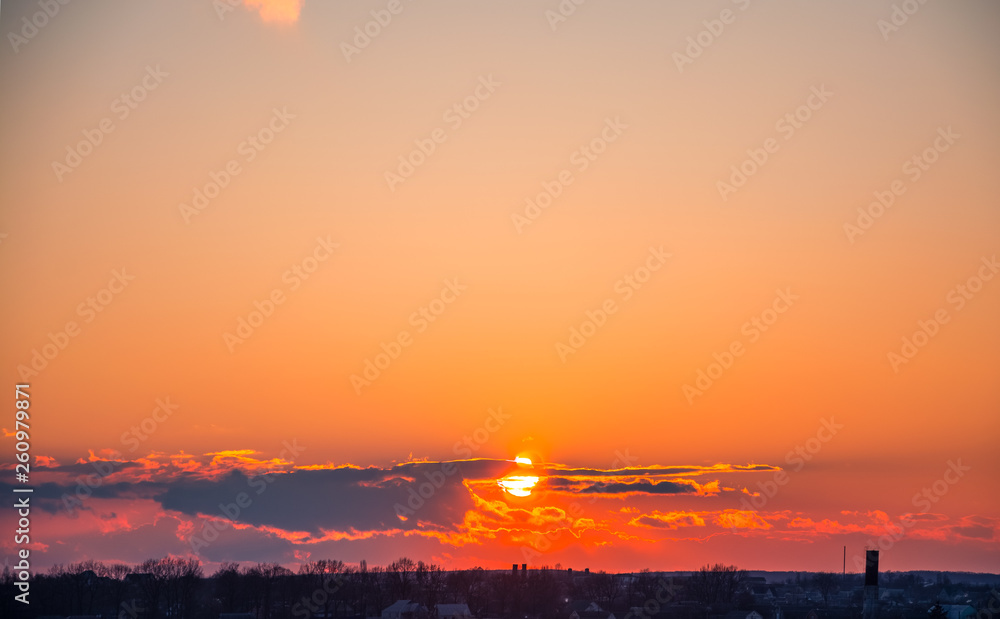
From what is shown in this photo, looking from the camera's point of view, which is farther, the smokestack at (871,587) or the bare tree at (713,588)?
the bare tree at (713,588)

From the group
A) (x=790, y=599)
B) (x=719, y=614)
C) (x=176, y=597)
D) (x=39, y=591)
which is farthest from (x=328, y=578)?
(x=790, y=599)

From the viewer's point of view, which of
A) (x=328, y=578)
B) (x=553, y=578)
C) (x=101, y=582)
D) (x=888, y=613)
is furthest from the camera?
(x=553, y=578)

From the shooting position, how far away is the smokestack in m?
106

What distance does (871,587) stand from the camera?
108375 mm

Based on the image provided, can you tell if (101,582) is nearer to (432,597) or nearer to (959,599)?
(432,597)

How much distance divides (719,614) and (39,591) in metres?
77.4

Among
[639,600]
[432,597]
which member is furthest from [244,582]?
[639,600]

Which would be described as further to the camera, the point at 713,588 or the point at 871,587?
the point at 713,588

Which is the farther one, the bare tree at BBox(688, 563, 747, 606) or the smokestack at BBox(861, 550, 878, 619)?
the bare tree at BBox(688, 563, 747, 606)

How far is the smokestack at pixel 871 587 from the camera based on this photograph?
10625cm

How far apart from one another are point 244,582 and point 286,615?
22.2m

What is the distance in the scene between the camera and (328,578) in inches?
6585

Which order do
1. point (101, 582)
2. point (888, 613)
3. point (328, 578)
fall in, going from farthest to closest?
point (328, 578), point (101, 582), point (888, 613)

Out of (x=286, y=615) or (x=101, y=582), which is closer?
(x=286, y=615)
